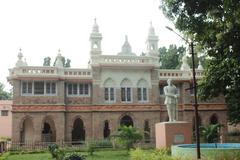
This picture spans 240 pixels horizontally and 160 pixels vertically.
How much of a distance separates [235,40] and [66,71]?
1884 centimetres

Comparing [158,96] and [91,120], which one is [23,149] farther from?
[158,96]

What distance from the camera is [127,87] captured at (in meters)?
33.4

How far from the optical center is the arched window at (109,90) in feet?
107

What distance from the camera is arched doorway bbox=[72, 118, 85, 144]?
113ft

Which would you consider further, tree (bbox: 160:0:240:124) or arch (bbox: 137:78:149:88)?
arch (bbox: 137:78:149:88)

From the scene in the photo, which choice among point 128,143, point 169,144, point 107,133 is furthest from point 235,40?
point 107,133

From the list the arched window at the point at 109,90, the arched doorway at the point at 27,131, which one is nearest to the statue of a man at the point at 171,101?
the arched window at the point at 109,90

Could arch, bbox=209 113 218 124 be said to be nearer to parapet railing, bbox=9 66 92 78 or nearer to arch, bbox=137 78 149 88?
arch, bbox=137 78 149 88

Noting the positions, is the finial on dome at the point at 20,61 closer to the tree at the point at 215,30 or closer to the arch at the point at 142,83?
the arch at the point at 142,83

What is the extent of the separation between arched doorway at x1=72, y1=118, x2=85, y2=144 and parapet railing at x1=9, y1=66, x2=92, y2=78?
14.8 ft

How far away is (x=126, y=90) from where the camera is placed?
3334 cm

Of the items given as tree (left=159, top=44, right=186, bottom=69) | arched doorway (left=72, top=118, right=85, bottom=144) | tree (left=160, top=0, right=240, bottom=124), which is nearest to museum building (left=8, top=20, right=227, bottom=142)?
arched doorway (left=72, top=118, right=85, bottom=144)

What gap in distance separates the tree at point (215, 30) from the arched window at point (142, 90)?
42.8 ft

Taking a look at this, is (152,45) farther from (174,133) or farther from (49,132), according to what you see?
(174,133)
